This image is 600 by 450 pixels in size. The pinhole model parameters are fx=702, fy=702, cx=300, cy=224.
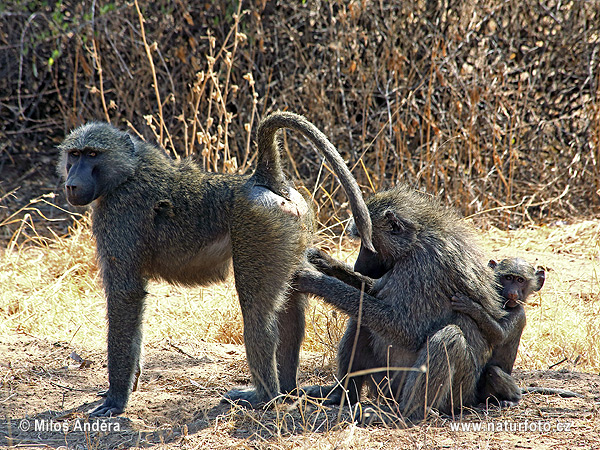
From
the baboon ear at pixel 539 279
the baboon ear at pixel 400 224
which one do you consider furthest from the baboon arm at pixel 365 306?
the baboon ear at pixel 539 279

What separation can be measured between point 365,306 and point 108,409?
1352 millimetres

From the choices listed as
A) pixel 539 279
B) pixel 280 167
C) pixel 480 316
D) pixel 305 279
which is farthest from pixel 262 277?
pixel 539 279

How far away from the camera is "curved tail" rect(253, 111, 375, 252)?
3.03 metres

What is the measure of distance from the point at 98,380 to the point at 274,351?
3.98 ft

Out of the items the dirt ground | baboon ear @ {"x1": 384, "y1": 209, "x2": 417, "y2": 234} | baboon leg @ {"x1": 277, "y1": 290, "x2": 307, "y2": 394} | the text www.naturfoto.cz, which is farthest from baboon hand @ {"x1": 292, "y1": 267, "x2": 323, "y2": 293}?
the text www.naturfoto.cz

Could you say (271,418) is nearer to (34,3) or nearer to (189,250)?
(189,250)

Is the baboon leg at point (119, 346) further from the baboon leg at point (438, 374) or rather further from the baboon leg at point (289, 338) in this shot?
the baboon leg at point (438, 374)

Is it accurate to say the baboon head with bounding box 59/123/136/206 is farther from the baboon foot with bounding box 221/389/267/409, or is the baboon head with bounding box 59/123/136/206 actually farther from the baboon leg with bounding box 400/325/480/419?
the baboon leg with bounding box 400/325/480/419

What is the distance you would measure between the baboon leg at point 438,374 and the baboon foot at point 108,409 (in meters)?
1.37

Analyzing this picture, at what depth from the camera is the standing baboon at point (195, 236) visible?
3.35 metres

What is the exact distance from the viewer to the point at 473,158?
22.3 feet

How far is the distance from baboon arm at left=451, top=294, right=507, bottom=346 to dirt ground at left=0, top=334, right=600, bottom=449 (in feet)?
1.27

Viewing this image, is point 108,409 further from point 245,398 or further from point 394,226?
point 394,226

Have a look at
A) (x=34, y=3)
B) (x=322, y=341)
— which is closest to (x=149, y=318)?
(x=322, y=341)
